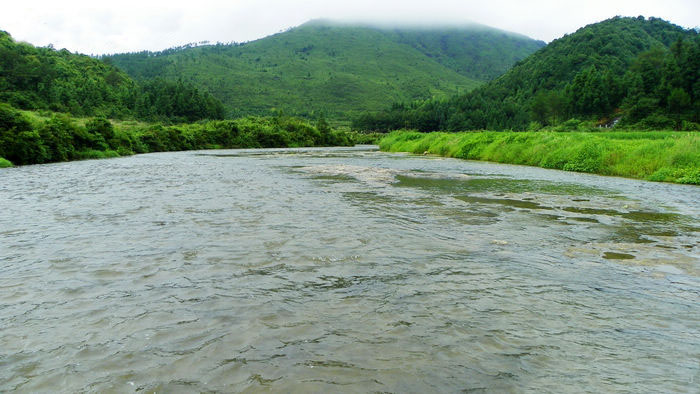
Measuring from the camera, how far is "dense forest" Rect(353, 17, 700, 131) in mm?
65625

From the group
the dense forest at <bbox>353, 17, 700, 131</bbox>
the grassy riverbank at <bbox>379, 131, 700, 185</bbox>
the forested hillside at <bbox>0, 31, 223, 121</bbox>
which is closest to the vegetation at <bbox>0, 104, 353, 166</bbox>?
the forested hillside at <bbox>0, 31, 223, 121</bbox>

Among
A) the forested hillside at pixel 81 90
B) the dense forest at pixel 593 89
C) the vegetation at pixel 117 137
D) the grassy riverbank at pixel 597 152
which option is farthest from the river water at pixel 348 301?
the forested hillside at pixel 81 90

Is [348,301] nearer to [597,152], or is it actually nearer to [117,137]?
[597,152]

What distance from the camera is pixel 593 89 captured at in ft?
265

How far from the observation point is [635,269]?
23.3 ft

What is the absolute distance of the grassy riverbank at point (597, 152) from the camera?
2053 cm

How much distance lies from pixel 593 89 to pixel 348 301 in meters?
90.9

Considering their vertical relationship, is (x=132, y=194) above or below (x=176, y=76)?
below

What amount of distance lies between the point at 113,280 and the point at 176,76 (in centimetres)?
21569

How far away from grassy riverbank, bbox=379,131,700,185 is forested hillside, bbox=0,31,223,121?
75.5 m

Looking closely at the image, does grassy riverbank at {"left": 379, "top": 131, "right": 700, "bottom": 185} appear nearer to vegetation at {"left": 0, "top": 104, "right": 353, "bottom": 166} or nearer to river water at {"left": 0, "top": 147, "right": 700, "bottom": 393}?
river water at {"left": 0, "top": 147, "right": 700, "bottom": 393}

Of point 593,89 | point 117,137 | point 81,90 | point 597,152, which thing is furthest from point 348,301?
point 81,90

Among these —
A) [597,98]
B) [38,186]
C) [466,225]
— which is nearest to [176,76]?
[597,98]

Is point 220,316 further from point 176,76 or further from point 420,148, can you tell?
point 176,76
